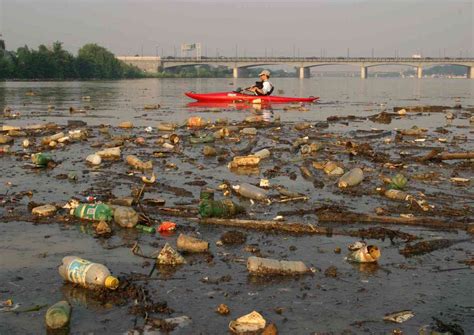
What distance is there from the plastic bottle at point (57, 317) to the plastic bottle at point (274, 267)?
1825 mm

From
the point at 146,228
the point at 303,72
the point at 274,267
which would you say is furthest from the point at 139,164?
the point at 303,72

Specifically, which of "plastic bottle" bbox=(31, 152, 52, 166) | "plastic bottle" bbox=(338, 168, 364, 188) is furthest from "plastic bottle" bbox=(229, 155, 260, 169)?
"plastic bottle" bbox=(31, 152, 52, 166)

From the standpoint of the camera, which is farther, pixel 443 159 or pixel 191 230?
pixel 443 159

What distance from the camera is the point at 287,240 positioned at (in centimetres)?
612

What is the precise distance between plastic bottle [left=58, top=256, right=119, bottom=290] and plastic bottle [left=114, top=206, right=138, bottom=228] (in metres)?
1.65

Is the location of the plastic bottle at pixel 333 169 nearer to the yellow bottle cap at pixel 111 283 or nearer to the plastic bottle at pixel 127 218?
the plastic bottle at pixel 127 218

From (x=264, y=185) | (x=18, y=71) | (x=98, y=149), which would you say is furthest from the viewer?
(x=18, y=71)

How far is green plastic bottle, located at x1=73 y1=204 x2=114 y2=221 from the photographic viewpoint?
673 centimetres

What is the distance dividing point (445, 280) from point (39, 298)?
148 inches

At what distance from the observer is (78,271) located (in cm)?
477

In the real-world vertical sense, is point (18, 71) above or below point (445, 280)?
above

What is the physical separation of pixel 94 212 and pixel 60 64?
98123mm

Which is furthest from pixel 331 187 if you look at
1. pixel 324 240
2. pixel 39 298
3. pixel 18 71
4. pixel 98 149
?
pixel 18 71

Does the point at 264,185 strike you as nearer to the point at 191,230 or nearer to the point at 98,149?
the point at 191,230
